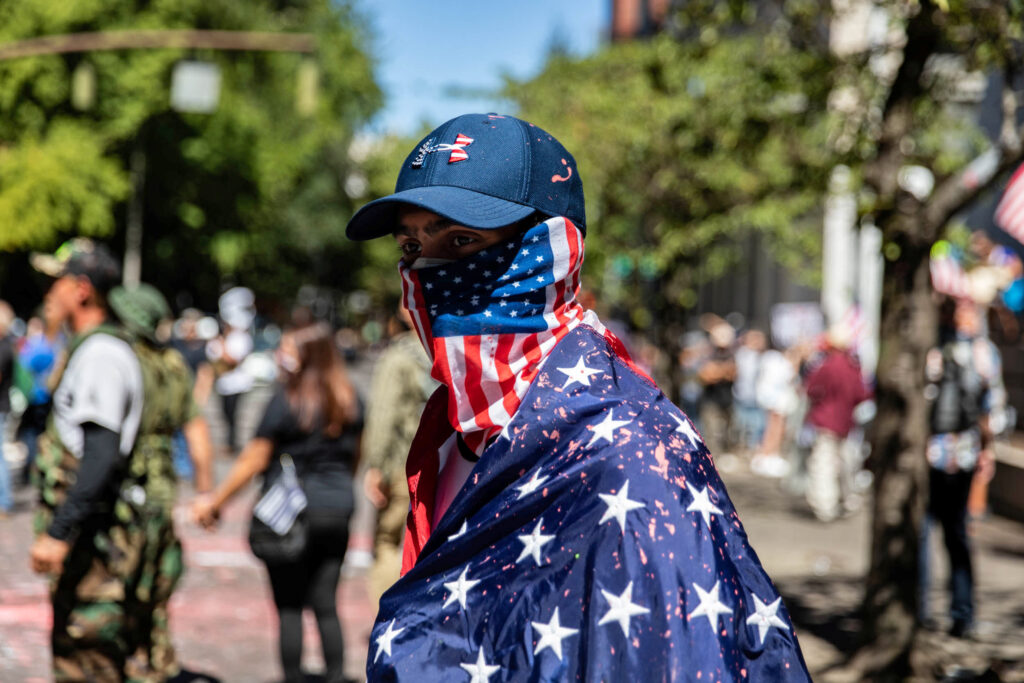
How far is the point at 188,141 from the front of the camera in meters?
35.7

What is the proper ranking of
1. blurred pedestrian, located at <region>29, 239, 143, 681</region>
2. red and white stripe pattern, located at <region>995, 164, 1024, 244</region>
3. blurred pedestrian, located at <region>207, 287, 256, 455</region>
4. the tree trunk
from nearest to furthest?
blurred pedestrian, located at <region>29, 239, 143, 681</region> → the tree trunk → red and white stripe pattern, located at <region>995, 164, 1024, 244</region> → blurred pedestrian, located at <region>207, 287, 256, 455</region>

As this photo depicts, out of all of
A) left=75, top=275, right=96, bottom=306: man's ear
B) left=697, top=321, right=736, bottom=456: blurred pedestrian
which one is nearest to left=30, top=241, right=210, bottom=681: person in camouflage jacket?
left=75, top=275, right=96, bottom=306: man's ear

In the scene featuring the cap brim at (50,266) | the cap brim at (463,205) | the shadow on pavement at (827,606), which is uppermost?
the cap brim at (463,205)

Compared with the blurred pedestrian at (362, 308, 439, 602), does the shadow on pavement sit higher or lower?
lower

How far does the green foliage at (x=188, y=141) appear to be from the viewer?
28484 mm

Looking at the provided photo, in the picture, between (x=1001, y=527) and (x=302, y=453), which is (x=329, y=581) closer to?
(x=302, y=453)

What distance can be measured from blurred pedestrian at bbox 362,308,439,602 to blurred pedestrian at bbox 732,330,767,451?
12.4 metres

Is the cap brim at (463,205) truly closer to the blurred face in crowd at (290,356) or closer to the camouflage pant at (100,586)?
the camouflage pant at (100,586)

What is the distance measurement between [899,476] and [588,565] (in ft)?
15.7

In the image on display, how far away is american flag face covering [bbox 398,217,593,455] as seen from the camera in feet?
6.20

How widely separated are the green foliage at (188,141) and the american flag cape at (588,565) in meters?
20.8

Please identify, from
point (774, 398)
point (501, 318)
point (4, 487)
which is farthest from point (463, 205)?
point (774, 398)

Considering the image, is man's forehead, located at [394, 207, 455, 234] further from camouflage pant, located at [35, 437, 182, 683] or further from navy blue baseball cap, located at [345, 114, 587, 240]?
camouflage pant, located at [35, 437, 182, 683]

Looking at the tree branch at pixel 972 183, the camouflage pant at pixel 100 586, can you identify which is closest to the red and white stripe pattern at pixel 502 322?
the camouflage pant at pixel 100 586
